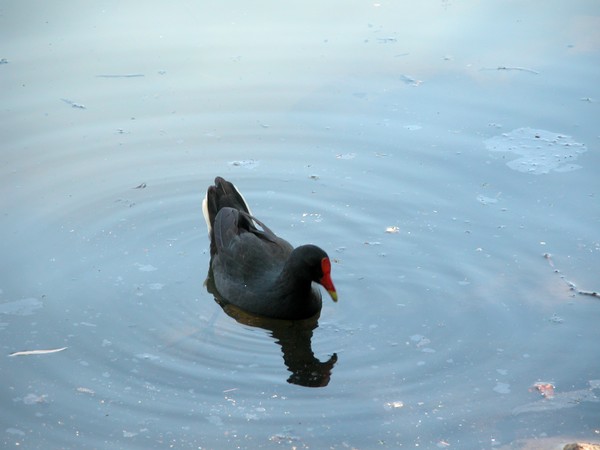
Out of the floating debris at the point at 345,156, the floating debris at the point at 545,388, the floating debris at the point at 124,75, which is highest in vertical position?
the floating debris at the point at 124,75

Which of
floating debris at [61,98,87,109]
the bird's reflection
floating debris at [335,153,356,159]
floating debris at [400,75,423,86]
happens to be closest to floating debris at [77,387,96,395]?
A: the bird's reflection

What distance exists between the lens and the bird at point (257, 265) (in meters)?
6.96

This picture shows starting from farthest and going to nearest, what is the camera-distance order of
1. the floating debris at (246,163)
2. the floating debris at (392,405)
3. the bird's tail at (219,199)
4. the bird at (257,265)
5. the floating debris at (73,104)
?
the floating debris at (73,104), the floating debris at (246,163), the bird's tail at (219,199), the bird at (257,265), the floating debris at (392,405)

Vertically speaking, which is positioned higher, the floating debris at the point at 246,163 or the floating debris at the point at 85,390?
the floating debris at the point at 246,163

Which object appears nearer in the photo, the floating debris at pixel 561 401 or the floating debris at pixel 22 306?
the floating debris at pixel 561 401

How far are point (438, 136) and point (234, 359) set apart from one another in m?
3.69

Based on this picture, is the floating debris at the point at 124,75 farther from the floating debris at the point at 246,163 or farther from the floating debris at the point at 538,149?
the floating debris at the point at 538,149

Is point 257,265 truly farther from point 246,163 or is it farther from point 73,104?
point 73,104

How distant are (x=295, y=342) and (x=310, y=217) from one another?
163 cm

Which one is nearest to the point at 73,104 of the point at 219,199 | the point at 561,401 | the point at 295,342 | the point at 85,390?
the point at 219,199

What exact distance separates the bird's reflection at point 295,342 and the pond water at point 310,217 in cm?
3

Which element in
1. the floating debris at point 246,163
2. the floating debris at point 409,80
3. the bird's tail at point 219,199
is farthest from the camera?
the floating debris at point 409,80

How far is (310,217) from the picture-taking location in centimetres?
810

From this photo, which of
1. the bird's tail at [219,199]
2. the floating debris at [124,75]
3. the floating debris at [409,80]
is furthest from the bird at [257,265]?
the floating debris at [409,80]
